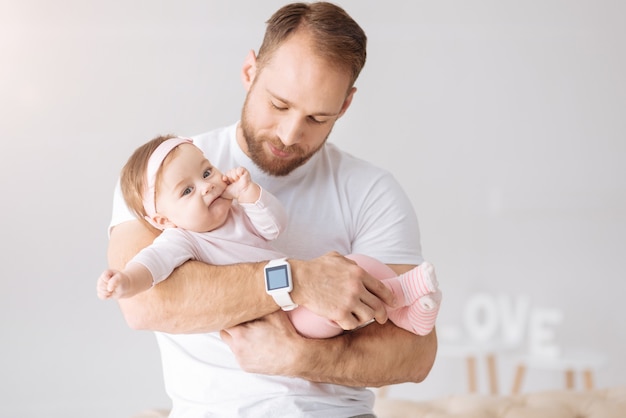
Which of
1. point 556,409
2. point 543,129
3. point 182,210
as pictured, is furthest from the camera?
point 543,129

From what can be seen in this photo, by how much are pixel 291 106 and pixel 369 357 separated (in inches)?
28.4

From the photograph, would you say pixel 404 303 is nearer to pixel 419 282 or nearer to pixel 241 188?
pixel 419 282

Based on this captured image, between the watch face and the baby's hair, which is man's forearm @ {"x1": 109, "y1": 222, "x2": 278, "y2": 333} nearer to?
the watch face

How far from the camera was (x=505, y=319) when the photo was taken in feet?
18.1

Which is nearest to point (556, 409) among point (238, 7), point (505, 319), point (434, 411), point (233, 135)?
point (434, 411)

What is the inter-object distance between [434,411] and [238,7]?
10.8 ft

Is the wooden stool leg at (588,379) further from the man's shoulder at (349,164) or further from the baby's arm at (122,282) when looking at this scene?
the baby's arm at (122,282)

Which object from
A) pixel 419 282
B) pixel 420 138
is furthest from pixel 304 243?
pixel 420 138

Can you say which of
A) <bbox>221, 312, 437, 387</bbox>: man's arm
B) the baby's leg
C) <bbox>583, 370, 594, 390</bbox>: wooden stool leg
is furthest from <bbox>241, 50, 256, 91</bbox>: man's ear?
<bbox>583, 370, 594, 390</bbox>: wooden stool leg

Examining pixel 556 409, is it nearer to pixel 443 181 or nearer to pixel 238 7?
pixel 443 181

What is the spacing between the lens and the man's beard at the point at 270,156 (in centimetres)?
227

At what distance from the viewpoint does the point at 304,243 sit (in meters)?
2.31

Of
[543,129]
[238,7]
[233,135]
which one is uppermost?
[238,7]

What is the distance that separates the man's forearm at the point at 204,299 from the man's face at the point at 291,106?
0.41m
